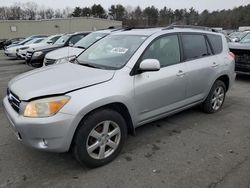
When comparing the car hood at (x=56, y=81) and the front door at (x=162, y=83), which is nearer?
the car hood at (x=56, y=81)

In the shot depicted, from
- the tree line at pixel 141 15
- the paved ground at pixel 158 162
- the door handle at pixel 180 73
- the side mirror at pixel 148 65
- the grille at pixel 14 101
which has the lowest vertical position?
the paved ground at pixel 158 162

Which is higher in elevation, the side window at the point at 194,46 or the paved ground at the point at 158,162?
the side window at the point at 194,46

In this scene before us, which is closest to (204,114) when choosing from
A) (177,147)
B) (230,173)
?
(177,147)

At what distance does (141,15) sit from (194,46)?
80.1 meters

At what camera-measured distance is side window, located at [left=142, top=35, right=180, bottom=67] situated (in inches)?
135

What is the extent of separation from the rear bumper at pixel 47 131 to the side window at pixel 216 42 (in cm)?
330

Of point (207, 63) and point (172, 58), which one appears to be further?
point (207, 63)

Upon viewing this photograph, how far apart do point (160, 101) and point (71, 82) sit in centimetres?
139

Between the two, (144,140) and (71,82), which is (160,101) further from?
(71,82)

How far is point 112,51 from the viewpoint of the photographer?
3666mm

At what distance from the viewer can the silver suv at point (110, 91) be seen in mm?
2537

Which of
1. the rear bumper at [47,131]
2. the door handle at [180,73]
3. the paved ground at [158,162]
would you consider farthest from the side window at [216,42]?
the rear bumper at [47,131]

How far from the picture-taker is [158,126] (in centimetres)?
416

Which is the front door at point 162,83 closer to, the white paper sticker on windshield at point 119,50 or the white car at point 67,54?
the white paper sticker on windshield at point 119,50
